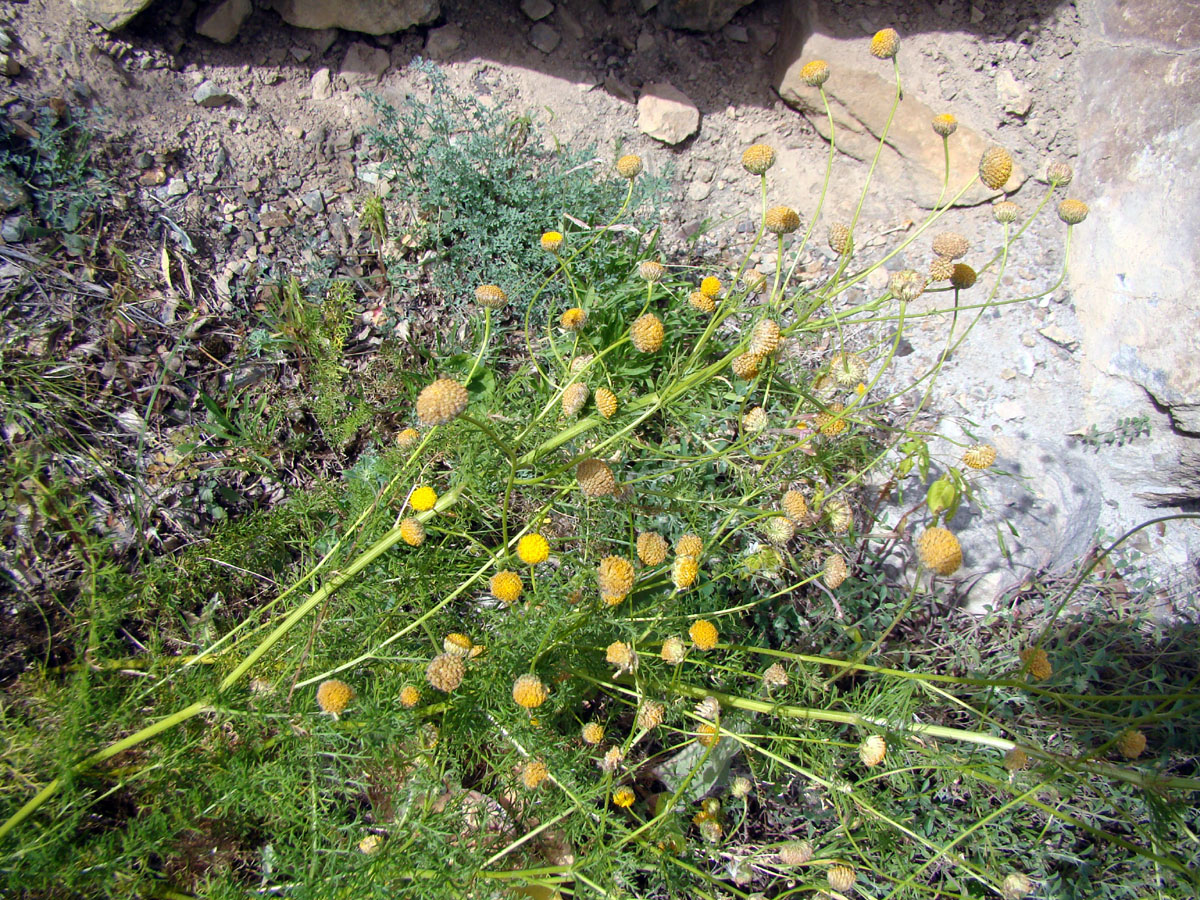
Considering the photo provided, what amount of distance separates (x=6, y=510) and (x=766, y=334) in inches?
97.1

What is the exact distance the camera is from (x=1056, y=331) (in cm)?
302

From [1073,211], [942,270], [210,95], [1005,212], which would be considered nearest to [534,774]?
[942,270]

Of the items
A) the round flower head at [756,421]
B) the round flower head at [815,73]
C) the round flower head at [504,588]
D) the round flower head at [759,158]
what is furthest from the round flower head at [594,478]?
the round flower head at [815,73]

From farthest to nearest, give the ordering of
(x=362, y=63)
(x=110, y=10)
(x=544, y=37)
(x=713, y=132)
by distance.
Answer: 1. (x=713, y=132)
2. (x=544, y=37)
3. (x=362, y=63)
4. (x=110, y=10)

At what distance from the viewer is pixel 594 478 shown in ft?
5.44

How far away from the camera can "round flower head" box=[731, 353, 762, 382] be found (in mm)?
1856

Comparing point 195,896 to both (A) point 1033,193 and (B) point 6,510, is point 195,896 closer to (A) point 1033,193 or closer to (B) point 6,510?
(B) point 6,510

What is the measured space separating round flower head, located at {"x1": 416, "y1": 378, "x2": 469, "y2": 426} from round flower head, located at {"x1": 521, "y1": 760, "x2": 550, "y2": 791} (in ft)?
3.10

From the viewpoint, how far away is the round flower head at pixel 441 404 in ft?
4.83

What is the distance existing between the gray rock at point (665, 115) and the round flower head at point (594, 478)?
2333 mm

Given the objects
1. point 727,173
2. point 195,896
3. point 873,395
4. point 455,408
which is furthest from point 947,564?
point 727,173

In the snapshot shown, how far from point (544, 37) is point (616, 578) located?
282 centimetres

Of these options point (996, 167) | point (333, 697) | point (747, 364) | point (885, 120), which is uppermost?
point (885, 120)

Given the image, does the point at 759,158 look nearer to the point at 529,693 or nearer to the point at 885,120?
the point at 885,120
